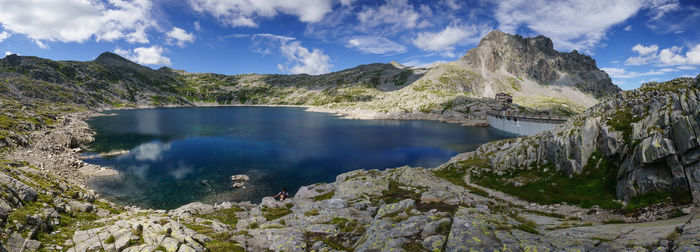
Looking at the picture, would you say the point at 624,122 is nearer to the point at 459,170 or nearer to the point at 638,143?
the point at 638,143

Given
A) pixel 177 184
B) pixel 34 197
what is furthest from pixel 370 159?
pixel 34 197

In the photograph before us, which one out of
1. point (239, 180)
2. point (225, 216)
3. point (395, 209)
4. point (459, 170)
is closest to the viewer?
point (395, 209)

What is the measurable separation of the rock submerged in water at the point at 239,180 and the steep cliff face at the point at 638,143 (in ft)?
157

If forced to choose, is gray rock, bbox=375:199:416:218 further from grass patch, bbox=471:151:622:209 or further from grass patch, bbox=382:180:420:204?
grass patch, bbox=471:151:622:209

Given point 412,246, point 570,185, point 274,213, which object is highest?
point 412,246

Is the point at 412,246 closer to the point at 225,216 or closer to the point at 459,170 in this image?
the point at 225,216

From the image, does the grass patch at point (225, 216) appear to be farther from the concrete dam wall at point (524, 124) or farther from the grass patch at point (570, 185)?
the concrete dam wall at point (524, 124)

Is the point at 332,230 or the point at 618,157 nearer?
the point at 332,230

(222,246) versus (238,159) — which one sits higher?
(222,246)

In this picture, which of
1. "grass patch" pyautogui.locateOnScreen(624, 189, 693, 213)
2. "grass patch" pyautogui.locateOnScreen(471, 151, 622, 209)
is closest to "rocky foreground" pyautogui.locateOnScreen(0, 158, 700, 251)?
"grass patch" pyautogui.locateOnScreen(624, 189, 693, 213)

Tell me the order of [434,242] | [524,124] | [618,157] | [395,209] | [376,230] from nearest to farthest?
1. [434,242]
2. [376,230]
3. [395,209]
4. [618,157]
5. [524,124]

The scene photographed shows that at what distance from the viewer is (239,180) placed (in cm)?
5797

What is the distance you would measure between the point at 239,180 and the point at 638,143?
202ft

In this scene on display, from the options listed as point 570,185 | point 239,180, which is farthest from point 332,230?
point 239,180
